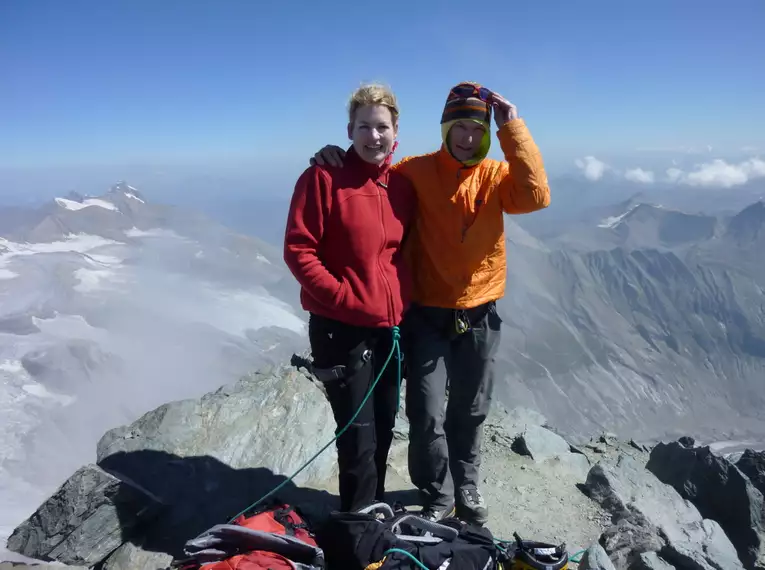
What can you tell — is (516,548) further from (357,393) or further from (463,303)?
(463,303)

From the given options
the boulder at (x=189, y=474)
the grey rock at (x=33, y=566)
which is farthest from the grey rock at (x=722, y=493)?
the grey rock at (x=33, y=566)

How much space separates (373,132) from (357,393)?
2176 mm

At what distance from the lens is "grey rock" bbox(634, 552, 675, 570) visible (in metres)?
4.56

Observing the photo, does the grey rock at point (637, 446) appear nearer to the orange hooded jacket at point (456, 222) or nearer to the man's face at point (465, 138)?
the orange hooded jacket at point (456, 222)

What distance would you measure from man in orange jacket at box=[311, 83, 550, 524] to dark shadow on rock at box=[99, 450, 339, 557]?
5.71 ft

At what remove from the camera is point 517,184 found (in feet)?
13.2

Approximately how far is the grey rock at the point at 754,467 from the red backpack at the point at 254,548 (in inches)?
330

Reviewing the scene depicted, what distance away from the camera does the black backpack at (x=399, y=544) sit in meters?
3.44

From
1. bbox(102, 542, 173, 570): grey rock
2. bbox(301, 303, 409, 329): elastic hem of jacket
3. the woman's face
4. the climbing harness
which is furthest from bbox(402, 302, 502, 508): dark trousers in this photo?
bbox(102, 542, 173, 570): grey rock

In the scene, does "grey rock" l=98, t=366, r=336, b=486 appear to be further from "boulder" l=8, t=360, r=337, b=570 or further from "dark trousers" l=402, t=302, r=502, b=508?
"dark trousers" l=402, t=302, r=502, b=508

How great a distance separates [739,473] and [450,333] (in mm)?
6480

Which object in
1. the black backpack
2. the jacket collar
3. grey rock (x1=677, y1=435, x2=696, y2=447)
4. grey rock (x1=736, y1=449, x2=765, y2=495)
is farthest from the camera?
grey rock (x1=677, y1=435, x2=696, y2=447)

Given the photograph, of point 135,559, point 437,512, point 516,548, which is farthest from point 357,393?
point 135,559

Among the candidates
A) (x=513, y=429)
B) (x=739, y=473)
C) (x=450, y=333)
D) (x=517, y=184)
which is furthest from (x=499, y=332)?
(x=739, y=473)
